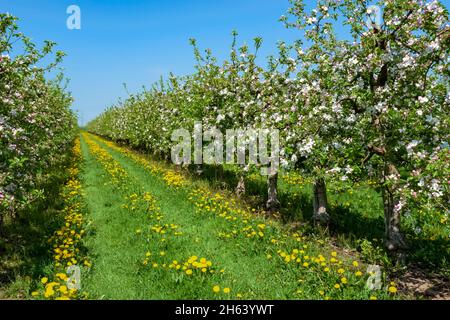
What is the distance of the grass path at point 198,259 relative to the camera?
6.70 metres

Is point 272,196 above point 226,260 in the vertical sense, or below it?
above

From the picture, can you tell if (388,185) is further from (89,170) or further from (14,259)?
(89,170)

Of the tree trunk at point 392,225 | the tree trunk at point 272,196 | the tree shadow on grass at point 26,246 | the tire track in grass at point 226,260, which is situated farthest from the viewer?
the tree trunk at point 272,196

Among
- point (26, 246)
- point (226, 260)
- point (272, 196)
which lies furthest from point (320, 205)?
point (26, 246)

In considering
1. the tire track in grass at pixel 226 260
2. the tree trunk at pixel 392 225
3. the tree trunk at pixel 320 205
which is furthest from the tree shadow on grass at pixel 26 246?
the tree trunk at pixel 392 225

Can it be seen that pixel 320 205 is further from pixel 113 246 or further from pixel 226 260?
pixel 113 246

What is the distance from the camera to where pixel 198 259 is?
795 centimetres

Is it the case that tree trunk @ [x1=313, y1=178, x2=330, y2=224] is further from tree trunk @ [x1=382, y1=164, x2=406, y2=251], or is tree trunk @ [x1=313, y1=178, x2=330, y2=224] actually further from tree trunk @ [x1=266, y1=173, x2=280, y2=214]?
tree trunk @ [x1=382, y1=164, x2=406, y2=251]

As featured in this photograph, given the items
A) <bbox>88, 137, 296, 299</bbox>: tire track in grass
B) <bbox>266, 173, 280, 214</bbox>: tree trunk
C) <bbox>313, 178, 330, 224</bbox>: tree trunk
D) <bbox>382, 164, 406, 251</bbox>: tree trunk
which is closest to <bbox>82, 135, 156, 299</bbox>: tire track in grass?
<bbox>88, 137, 296, 299</bbox>: tire track in grass

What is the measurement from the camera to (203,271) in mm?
7082

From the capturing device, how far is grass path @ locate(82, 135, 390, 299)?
6.70 metres

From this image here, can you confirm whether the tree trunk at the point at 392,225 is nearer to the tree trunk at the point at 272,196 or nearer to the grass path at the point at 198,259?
the grass path at the point at 198,259

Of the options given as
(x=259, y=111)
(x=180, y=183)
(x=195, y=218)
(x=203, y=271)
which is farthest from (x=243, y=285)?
(x=180, y=183)

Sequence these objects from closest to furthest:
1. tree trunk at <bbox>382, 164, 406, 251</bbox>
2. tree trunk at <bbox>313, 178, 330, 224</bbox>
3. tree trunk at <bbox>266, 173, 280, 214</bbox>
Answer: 1. tree trunk at <bbox>382, 164, 406, 251</bbox>
2. tree trunk at <bbox>313, 178, 330, 224</bbox>
3. tree trunk at <bbox>266, 173, 280, 214</bbox>
